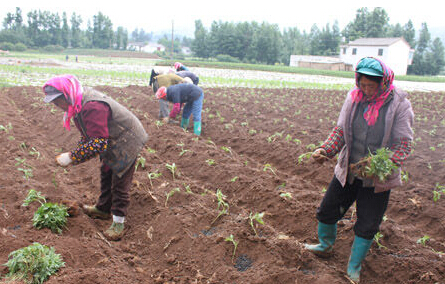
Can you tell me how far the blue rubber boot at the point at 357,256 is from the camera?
9.46 ft

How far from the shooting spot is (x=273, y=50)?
6038cm

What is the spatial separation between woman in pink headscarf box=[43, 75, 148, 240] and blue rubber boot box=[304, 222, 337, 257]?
74.7 inches

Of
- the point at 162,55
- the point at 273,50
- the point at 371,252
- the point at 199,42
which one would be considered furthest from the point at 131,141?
the point at 162,55

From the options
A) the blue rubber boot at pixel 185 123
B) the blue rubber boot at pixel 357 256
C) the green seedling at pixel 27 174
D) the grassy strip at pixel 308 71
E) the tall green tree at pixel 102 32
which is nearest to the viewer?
the blue rubber boot at pixel 357 256

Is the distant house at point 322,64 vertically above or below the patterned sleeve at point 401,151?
above

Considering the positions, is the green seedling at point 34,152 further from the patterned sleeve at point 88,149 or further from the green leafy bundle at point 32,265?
the green leafy bundle at point 32,265

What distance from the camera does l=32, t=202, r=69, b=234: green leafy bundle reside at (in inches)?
→ 129

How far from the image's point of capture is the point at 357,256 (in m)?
2.92

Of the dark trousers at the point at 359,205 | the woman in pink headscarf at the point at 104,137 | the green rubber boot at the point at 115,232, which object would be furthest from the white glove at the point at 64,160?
the dark trousers at the point at 359,205

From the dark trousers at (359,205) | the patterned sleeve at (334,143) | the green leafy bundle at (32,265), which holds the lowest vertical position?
the green leafy bundle at (32,265)

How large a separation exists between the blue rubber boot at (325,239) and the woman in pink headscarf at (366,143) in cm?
4

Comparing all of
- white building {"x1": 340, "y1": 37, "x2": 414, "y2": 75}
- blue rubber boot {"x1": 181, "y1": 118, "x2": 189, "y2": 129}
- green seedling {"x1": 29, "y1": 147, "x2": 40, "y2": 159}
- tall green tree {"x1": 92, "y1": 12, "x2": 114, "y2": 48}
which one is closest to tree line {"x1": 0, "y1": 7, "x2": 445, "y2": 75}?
white building {"x1": 340, "y1": 37, "x2": 414, "y2": 75}

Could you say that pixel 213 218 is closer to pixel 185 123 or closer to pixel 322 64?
pixel 185 123

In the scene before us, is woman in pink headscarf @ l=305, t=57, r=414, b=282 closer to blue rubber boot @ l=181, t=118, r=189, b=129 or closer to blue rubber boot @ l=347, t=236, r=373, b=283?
blue rubber boot @ l=347, t=236, r=373, b=283
